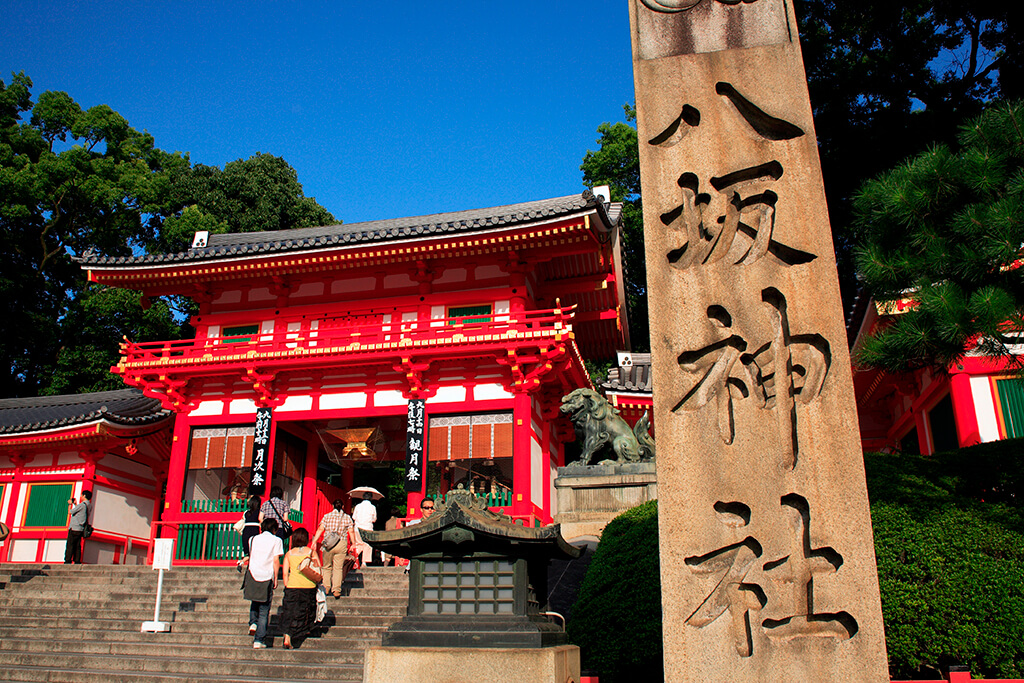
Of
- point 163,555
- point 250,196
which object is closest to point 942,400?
point 163,555

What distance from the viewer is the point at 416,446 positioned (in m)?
14.1

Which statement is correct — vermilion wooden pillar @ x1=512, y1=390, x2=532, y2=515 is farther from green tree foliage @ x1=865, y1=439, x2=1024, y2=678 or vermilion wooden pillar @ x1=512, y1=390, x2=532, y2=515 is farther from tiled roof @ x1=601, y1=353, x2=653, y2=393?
green tree foliage @ x1=865, y1=439, x2=1024, y2=678

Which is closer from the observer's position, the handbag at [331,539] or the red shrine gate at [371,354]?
the handbag at [331,539]

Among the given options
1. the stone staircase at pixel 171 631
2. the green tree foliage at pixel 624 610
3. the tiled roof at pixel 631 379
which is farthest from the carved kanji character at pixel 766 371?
the tiled roof at pixel 631 379

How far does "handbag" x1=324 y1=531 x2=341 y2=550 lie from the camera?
901 cm

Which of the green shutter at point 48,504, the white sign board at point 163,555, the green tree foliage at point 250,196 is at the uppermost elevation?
the green tree foliage at point 250,196

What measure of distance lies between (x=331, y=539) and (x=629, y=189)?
20.8 meters

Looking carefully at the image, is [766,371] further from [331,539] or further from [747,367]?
[331,539]

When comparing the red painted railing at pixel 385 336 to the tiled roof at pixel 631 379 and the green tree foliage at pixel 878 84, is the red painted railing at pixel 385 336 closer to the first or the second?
the tiled roof at pixel 631 379

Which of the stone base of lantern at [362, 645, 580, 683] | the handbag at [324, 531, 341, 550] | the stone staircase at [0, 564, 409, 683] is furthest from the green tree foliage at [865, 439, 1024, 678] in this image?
the handbag at [324, 531, 341, 550]

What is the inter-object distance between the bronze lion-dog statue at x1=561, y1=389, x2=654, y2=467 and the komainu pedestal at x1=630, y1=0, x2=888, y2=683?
6.47m

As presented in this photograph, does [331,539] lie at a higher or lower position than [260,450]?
lower

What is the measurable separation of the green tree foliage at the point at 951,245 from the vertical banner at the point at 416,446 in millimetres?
9575

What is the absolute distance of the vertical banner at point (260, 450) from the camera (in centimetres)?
1437
